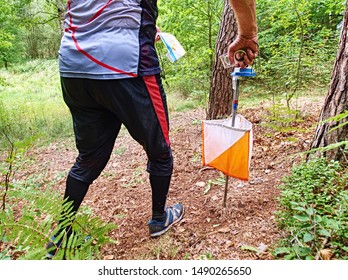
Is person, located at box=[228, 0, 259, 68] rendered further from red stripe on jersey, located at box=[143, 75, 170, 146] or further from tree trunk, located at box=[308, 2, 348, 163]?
tree trunk, located at box=[308, 2, 348, 163]

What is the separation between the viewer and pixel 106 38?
1.43 meters

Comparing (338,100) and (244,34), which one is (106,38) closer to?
(244,34)

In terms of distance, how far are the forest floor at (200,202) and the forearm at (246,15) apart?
0.75 metres

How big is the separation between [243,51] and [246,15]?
241 millimetres

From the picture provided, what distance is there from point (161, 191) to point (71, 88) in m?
0.86

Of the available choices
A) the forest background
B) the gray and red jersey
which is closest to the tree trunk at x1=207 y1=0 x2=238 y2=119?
the forest background

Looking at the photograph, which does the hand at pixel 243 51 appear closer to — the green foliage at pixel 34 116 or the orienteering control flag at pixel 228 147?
the orienteering control flag at pixel 228 147

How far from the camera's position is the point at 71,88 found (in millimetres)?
1593

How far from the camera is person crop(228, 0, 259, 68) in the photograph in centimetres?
149

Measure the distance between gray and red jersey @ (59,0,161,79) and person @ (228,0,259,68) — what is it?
477 mm

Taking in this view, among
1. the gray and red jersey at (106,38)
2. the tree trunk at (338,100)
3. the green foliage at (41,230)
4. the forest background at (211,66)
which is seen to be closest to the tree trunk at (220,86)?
the forest background at (211,66)

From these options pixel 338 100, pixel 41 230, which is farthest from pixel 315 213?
pixel 41 230

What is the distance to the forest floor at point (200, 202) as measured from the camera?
1.75 metres

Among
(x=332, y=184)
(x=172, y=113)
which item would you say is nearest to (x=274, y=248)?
(x=332, y=184)
